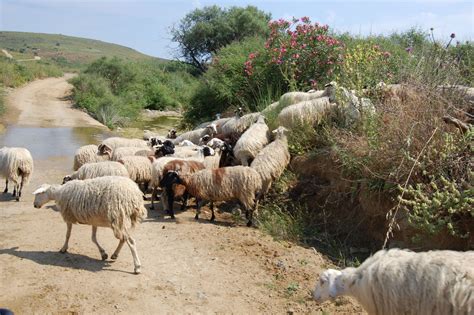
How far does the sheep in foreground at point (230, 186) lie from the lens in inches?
312

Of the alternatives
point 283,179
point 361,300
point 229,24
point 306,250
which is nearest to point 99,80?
point 229,24

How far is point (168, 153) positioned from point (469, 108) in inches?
237

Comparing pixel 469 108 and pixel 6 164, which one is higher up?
pixel 469 108

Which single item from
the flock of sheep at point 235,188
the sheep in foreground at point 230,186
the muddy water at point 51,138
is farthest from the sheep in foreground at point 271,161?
the muddy water at point 51,138

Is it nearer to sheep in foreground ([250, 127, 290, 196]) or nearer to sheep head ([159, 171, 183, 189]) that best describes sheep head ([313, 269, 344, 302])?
sheep in foreground ([250, 127, 290, 196])

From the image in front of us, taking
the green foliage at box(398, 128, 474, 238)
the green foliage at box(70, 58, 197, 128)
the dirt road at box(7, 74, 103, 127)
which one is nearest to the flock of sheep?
the green foliage at box(398, 128, 474, 238)

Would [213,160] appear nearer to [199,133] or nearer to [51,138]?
[199,133]

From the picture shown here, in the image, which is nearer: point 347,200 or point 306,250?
point 306,250

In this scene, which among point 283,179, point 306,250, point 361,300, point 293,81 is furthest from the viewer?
point 293,81

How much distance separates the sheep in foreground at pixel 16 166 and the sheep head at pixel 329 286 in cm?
688

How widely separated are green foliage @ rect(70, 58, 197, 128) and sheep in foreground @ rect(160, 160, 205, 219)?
53.3ft

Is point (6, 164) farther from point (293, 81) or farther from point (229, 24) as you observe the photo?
point (229, 24)

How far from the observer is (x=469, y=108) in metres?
7.19

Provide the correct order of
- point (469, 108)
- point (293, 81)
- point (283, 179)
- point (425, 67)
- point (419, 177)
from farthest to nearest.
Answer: point (293, 81) < point (283, 179) < point (425, 67) < point (469, 108) < point (419, 177)
